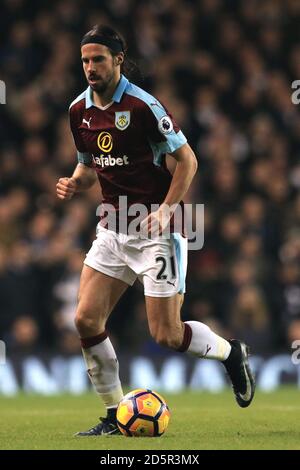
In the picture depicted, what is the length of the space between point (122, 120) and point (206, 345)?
145 cm

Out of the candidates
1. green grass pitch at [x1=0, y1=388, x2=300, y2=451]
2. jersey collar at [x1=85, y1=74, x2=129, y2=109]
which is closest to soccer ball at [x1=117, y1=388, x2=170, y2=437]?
green grass pitch at [x1=0, y1=388, x2=300, y2=451]

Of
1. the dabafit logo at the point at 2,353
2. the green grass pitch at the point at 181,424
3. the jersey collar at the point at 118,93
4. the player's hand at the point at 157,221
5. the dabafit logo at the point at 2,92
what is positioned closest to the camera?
the green grass pitch at the point at 181,424

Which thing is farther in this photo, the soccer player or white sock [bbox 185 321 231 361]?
white sock [bbox 185 321 231 361]

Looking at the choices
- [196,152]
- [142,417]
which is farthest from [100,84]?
[196,152]

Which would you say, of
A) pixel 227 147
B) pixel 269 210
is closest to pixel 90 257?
pixel 269 210

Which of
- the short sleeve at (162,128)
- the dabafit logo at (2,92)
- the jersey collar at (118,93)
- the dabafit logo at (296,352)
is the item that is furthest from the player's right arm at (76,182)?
the dabafit logo at (2,92)

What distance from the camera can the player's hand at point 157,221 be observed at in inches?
258

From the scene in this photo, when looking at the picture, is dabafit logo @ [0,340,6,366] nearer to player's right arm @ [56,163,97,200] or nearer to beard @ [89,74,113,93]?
player's right arm @ [56,163,97,200]

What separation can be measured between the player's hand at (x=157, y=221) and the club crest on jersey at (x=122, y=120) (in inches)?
21.2

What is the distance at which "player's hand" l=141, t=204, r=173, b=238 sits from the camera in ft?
21.5

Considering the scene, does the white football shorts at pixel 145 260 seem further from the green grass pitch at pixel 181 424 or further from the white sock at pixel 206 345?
the green grass pitch at pixel 181 424
